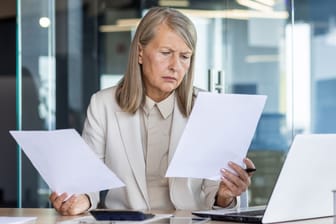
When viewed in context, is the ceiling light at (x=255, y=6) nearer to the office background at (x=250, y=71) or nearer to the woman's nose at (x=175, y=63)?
the office background at (x=250, y=71)

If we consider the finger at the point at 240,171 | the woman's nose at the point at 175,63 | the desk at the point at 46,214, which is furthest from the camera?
the woman's nose at the point at 175,63

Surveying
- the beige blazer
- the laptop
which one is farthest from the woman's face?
the laptop

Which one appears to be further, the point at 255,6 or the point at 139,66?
the point at 255,6

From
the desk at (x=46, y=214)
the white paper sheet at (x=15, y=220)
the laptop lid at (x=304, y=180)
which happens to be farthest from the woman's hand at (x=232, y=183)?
the white paper sheet at (x=15, y=220)

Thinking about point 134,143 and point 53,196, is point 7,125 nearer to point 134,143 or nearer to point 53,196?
point 134,143

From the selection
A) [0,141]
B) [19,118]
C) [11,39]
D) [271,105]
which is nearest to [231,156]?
[19,118]

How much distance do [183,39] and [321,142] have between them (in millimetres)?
686

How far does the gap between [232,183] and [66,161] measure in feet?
1.55

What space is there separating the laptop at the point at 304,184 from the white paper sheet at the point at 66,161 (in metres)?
0.37

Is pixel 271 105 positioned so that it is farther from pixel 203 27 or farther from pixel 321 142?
pixel 321 142

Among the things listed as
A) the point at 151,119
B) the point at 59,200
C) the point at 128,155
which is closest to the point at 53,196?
the point at 59,200

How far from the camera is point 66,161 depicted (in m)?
1.82

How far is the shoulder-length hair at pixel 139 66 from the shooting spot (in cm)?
217

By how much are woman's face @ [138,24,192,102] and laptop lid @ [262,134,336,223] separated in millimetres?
646
